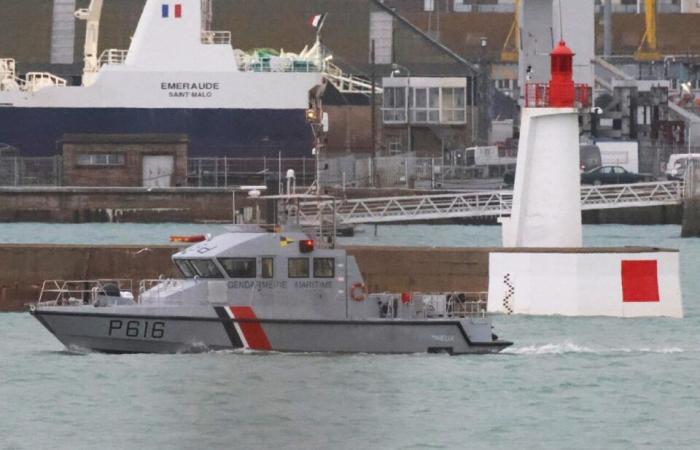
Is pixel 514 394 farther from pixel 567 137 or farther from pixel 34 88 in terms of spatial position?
pixel 34 88

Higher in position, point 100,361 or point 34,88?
point 34,88

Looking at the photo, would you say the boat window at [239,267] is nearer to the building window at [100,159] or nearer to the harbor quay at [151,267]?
the harbor quay at [151,267]

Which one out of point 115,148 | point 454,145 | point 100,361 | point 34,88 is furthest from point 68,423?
point 454,145

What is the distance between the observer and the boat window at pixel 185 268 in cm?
3800

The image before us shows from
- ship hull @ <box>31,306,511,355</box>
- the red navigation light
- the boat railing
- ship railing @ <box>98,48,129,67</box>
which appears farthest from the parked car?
the red navigation light

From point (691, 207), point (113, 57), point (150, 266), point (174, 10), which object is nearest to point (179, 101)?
point (174, 10)

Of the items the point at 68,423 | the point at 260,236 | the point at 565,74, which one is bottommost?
the point at 68,423

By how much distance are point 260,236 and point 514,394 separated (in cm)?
482

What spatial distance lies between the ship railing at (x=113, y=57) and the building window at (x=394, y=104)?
1134 cm

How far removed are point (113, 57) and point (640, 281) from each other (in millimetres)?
59601

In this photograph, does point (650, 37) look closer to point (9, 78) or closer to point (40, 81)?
point (40, 81)

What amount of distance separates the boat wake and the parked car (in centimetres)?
4856

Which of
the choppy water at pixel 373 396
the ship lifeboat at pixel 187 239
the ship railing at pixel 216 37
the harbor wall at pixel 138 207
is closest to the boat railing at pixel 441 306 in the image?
the choppy water at pixel 373 396

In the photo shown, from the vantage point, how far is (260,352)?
125 ft
